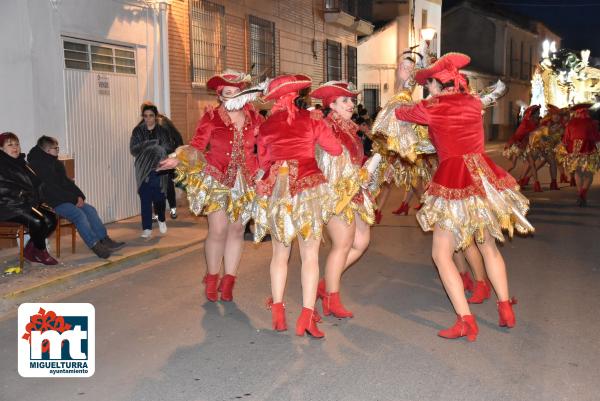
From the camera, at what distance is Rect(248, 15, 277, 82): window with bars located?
57.5ft

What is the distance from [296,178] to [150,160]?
17.9 ft

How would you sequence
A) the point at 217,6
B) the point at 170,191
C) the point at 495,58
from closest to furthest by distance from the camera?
the point at 170,191, the point at 217,6, the point at 495,58

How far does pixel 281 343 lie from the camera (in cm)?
593

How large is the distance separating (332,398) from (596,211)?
410 inches

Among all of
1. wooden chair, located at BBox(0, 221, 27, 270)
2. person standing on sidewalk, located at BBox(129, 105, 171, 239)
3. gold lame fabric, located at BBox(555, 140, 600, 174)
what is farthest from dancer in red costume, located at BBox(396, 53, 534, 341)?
gold lame fabric, located at BBox(555, 140, 600, 174)

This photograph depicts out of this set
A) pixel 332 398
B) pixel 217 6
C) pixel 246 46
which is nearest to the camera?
pixel 332 398

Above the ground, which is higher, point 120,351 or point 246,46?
point 246,46

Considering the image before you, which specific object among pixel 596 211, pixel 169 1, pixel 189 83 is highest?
pixel 169 1

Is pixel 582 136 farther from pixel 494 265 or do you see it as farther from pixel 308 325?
pixel 308 325

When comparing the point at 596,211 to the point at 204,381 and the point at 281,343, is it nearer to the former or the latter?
the point at 281,343

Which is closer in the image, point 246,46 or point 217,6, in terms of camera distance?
point 217,6

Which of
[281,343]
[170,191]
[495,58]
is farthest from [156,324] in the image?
[495,58]

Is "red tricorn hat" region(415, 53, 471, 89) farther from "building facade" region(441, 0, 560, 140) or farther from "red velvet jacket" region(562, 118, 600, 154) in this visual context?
"building facade" region(441, 0, 560, 140)

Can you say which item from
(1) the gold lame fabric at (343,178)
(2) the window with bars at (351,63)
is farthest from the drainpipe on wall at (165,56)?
(2) the window with bars at (351,63)
